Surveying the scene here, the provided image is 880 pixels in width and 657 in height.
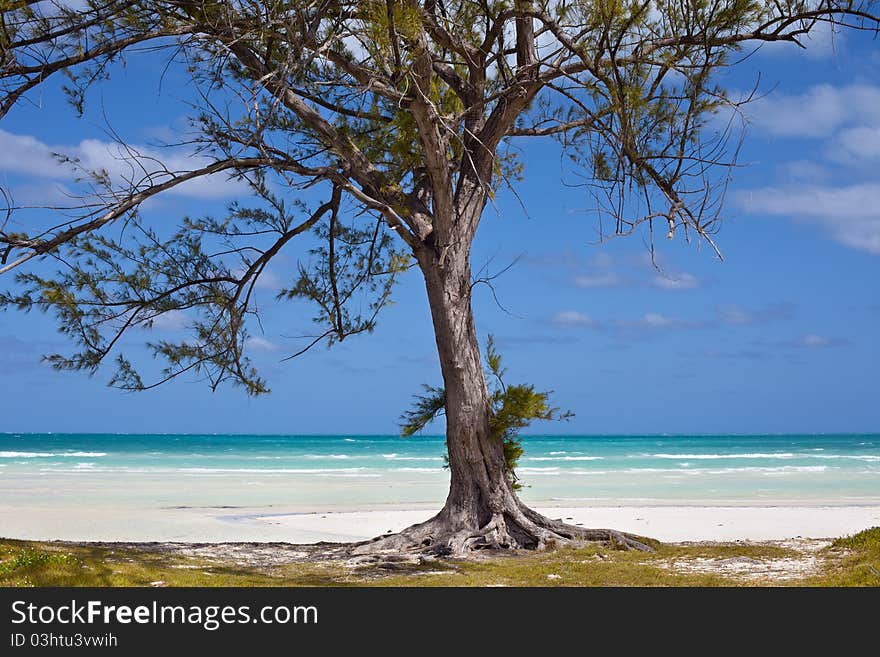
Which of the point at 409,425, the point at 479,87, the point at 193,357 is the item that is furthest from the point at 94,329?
the point at 479,87

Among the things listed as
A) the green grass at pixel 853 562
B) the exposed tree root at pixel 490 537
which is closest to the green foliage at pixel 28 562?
the exposed tree root at pixel 490 537

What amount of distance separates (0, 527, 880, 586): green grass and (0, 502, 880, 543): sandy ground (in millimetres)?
3410

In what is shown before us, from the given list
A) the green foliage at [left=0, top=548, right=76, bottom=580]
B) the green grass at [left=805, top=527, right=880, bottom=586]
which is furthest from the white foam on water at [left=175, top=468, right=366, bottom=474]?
the green foliage at [left=0, top=548, right=76, bottom=580]

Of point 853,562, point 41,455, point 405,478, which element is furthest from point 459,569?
point 41,455

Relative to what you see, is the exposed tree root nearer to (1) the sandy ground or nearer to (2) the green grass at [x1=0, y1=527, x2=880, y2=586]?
(2) the green grass at [x1=0, y1=527, x2=880, y2=586]

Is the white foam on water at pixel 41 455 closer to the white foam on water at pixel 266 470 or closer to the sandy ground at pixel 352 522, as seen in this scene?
the white foam on water at pixel 266 470

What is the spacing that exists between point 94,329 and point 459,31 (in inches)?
175

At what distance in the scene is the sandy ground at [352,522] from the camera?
38.8 feet

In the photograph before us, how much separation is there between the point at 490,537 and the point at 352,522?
6174 mm

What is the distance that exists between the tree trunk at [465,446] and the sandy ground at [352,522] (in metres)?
3.45

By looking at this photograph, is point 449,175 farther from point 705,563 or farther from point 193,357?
point 705,563

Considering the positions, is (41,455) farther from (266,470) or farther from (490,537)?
(490,537)
